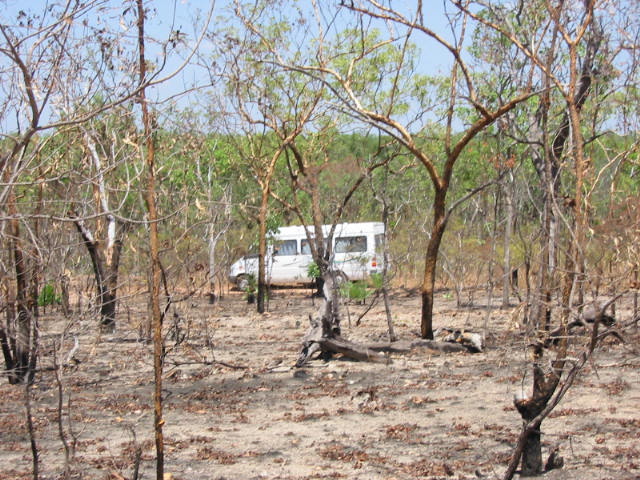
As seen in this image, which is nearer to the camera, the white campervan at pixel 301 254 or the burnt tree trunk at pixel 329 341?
the burnt tree trunk at pixel 329 341

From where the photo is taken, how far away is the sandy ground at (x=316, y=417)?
5906 millimetres

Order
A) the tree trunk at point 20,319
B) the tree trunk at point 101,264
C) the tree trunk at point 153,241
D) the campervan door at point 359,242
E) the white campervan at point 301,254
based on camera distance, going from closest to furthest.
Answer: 1. the tree trunk at point 153,241
2. the tree trunk at point 20,319
3. the tree trunk at point 101,264
4. the campervan door at point 359,242
5. the white campervan at point 301,254

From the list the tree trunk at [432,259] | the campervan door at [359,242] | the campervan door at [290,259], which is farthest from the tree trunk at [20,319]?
the campervan door at [290,259]

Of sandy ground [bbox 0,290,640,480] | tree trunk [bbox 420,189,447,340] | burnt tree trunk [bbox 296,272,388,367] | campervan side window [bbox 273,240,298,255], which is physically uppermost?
campervan side window [bbox 273,240,298,255]

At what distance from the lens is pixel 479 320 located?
1533 centimetres

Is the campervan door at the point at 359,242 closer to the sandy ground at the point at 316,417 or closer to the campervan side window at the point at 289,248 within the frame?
the campervan side window at the point at 289,248

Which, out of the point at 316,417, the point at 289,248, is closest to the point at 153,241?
the point at 316,417

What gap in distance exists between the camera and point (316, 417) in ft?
24.9

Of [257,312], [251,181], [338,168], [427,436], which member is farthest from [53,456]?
[251,181]

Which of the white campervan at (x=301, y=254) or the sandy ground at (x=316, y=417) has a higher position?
the white campervan at (x=301, y=254)

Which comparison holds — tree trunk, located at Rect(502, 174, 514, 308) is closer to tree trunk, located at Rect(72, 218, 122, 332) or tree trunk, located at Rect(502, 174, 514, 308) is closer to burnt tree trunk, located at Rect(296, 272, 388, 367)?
burnt tree trunk, located at Rect(296, 272, 388, 367)

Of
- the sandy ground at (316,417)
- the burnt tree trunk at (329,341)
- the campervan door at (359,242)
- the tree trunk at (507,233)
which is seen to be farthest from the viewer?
the campervan door at (359,242)

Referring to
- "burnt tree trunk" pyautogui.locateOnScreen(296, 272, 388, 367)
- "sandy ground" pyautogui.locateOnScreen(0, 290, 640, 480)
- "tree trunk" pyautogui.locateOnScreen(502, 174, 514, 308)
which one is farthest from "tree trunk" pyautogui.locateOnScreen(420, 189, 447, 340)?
"tree trunk" pyautogui.locateOnScreen(502, 174, 514, 308)

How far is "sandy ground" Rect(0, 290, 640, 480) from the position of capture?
19.4 feet
